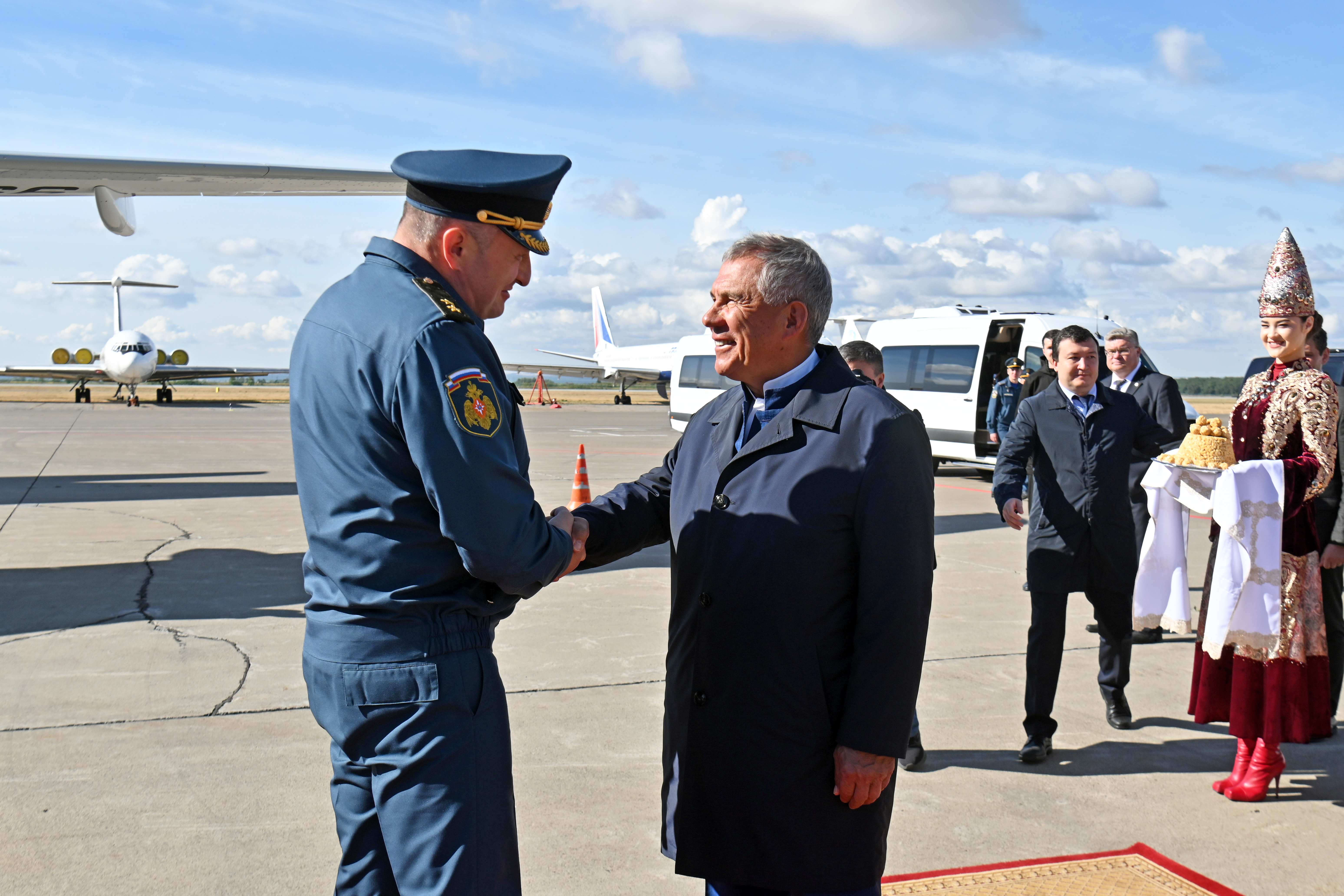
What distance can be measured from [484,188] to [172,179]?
451 inches

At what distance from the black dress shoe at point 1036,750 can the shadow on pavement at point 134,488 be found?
10371 mm

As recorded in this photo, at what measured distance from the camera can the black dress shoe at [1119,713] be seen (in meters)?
4.78

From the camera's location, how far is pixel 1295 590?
3971mm

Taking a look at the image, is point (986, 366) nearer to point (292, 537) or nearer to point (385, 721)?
point (292, 537)

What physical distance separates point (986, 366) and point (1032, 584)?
11.4 meters

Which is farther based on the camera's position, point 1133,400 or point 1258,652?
point 1133,400

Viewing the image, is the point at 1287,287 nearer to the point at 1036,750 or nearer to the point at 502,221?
the point at 1036,750

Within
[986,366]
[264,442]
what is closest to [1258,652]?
[986,366]

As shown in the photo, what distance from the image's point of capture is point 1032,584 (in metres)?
4.59

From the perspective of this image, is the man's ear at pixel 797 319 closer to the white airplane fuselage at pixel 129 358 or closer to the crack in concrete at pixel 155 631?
the crack in concrete at pixel 155 631

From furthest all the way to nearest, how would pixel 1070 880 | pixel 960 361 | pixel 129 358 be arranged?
pixel 129 358, pixel 960 361, pixel 1070 880

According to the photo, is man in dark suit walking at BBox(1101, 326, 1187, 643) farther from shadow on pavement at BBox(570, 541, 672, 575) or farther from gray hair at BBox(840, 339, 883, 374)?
shadow on pavement at BBox(570, 541, 672, 575)

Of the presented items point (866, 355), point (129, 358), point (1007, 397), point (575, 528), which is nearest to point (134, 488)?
point (866, 355)

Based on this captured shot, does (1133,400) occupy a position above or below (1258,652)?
above
